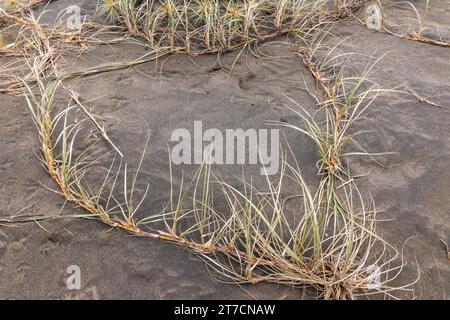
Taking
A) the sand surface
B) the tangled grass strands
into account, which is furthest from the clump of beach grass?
the tangled grass strands

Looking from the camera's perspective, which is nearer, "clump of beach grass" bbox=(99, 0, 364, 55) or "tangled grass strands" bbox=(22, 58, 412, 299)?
"tangled grass strands" bbox=(22, 58, 412, 299)

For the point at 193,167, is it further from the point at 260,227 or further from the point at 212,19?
the point at 212,19

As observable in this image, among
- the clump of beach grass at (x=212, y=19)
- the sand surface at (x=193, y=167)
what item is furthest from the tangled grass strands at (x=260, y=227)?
the clump of beach grass at (x=212, y=19)

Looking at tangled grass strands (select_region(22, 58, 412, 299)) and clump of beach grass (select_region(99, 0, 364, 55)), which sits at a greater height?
clump of beach grass (select_region(99, 0, 364, 55))

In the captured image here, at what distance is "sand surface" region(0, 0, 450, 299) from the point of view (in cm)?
156

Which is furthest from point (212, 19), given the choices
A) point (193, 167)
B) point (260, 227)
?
point (260, 227)

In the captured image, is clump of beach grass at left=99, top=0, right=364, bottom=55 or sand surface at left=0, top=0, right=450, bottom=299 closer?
sand surface at left=0, top=0, right=450, bottom=299

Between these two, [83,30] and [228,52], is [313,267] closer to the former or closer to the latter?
[228,52]

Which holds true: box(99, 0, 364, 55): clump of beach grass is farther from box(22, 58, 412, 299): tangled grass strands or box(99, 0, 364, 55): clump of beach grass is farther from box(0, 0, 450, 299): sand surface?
box(22, 58, 412, 299): tangled grass strands

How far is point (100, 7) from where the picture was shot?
2891 mm

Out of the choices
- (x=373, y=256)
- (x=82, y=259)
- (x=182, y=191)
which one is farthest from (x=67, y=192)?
(x=373, y=256)

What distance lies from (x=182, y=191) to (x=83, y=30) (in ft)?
4.93

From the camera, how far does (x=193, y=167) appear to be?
6.38 ft

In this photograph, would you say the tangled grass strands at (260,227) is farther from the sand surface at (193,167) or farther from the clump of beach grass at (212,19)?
Result: the clump of beach grass at (212,19)
